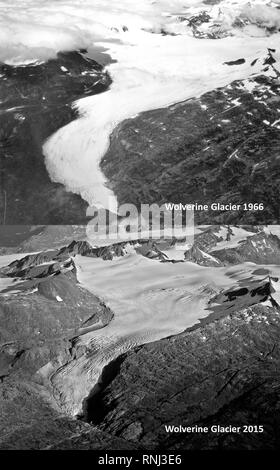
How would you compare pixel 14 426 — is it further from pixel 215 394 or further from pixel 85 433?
pixel 215 394

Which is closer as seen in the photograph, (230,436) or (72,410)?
(230,436)
